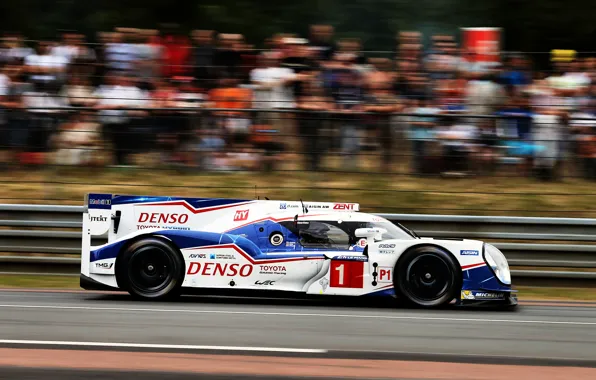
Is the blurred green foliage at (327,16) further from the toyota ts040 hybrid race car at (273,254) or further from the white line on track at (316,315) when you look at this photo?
the white line on track at (316,315)

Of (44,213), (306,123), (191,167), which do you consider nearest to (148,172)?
(191,167)

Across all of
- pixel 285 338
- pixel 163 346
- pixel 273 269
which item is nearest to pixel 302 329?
pixel 285 338

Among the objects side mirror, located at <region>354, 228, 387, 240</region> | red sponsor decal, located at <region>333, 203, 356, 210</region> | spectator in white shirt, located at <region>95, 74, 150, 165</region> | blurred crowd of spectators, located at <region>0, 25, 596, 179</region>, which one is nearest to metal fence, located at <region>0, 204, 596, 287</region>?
blurred crowd of spectators, located at <region>0, 25, 596, 179</region>

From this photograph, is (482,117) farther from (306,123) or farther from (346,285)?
(346,285)

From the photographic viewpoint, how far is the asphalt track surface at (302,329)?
657cm

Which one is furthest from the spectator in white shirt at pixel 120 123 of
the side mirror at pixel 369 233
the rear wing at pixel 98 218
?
the side mirror at pixel 369 233

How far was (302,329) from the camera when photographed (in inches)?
299

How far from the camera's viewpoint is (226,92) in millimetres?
12234

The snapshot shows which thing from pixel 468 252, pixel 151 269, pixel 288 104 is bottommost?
pixel 151 269

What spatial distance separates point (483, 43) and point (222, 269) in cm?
577

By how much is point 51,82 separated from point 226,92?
2407 mm

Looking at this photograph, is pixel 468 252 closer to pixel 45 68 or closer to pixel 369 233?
pixel 369 233

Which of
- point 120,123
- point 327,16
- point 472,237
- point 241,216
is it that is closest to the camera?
point 241,216

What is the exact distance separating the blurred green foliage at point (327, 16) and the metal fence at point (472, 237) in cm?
333
